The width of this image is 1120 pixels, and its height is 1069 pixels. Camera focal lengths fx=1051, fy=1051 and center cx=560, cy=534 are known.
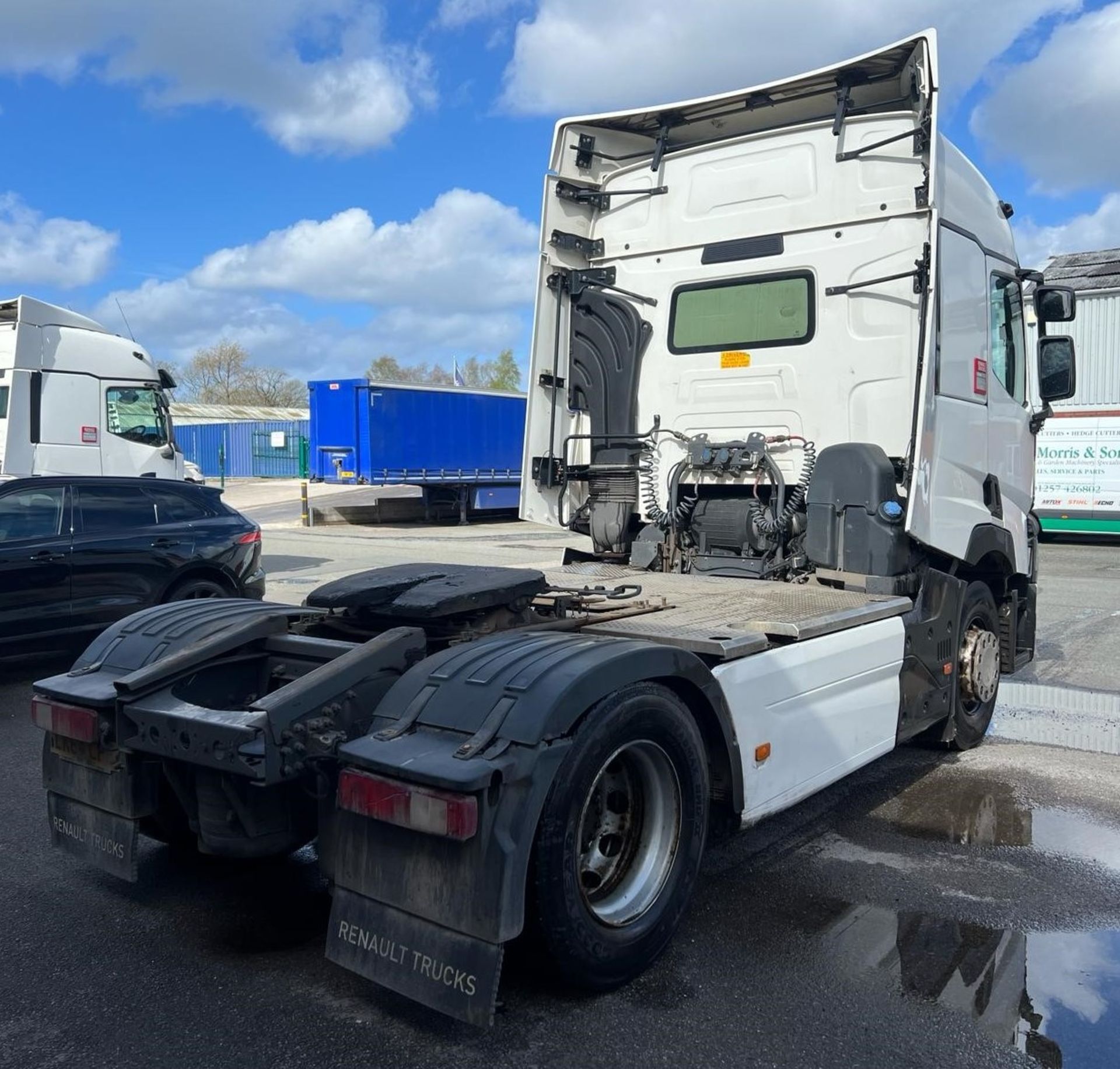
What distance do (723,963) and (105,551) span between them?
21.3 ft

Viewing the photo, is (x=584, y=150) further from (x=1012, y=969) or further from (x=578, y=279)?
(x=1012, y=969)

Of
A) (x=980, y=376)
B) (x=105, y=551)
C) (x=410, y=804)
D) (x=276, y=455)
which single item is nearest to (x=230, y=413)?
(x=276, y=455)

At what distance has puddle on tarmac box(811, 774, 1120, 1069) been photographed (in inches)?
125

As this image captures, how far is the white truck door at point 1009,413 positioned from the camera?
6.26 m

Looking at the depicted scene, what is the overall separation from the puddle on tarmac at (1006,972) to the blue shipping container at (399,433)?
2181 centimetres

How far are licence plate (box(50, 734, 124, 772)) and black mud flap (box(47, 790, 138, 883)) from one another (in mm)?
167

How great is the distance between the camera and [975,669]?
6.15 metres

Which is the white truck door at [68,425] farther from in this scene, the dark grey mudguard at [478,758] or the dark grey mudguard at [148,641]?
the dark grey mudguard at [478,758]

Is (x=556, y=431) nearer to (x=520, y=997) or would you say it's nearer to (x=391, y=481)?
(x=520, y=997)

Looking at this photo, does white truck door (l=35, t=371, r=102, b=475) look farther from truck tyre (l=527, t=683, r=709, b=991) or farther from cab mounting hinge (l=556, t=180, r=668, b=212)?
truck tyre (l=527, t=683, r=709, b=991)

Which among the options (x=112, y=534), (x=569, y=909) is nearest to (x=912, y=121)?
(x=569, y=909)

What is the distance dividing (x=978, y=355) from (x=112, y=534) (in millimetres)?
6567

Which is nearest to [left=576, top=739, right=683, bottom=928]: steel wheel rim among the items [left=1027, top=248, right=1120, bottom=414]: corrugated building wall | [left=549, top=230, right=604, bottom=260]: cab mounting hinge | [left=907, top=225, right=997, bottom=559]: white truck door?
[left=907, top=225, right=997, bottom=559]: white truck door

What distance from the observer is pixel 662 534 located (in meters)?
6.57
